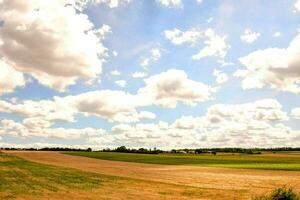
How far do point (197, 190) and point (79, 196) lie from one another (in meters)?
A: 13.3

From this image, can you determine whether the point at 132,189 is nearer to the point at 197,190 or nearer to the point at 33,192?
the point at 197,190

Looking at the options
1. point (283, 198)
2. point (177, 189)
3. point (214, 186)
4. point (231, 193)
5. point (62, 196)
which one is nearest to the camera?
point (283, 198)

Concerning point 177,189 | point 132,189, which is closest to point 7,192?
point 132,189

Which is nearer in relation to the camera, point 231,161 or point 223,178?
point 223,178

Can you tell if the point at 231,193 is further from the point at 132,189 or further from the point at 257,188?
the point at 132,189

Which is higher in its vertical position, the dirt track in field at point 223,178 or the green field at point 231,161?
the green field at point 231,161

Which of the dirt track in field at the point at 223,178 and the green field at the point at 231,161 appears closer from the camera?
the dirt track in field at the point at 223,178

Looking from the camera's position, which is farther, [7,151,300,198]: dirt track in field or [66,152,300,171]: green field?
[66,152,300,171]: green field

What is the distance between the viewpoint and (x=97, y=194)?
1345 inches

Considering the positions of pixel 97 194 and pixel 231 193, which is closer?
pixel 97 194

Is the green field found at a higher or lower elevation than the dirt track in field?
higher

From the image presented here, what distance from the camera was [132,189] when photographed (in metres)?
39.3

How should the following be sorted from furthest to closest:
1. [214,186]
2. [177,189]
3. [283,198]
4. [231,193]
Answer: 1. [214,186]
2. [177,189]
3. [231,193]
4. [283,198]

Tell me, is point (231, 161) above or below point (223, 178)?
above
